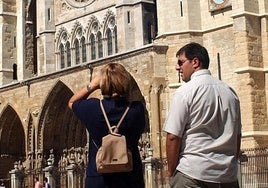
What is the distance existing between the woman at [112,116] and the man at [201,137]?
318mm

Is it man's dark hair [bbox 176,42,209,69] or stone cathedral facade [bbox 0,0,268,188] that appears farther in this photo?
stone cathedral facade [bbox 0,0,268,188]

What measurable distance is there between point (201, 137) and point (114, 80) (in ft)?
2.12

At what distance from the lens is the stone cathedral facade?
59.2 ft

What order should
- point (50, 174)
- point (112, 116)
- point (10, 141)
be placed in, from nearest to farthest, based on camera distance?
point (112, 116) < point (50, 174) < point (10, 141)

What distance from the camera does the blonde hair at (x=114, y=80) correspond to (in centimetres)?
373

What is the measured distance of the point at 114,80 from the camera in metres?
3.74

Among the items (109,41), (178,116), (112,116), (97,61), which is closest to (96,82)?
(112,116)

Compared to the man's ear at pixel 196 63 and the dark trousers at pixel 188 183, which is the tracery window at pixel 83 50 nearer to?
the man's ear at pixel 196 63

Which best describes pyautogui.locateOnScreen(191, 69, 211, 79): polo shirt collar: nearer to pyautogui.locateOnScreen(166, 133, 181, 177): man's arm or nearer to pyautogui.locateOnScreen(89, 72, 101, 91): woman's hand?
pyautogui.locateOnScreen(166, 133, 181, 177): man's arm

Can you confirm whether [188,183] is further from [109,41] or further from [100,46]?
[100,46]

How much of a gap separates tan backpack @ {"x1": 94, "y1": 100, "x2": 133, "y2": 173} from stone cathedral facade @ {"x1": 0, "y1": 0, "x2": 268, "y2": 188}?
12.9 metres

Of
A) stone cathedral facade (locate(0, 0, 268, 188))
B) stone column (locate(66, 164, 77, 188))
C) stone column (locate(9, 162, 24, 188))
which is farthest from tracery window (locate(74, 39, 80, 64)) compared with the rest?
stone column (locate(66, 164, 77, 188))

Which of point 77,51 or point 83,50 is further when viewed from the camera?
point 77,51

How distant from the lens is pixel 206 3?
2000cm
